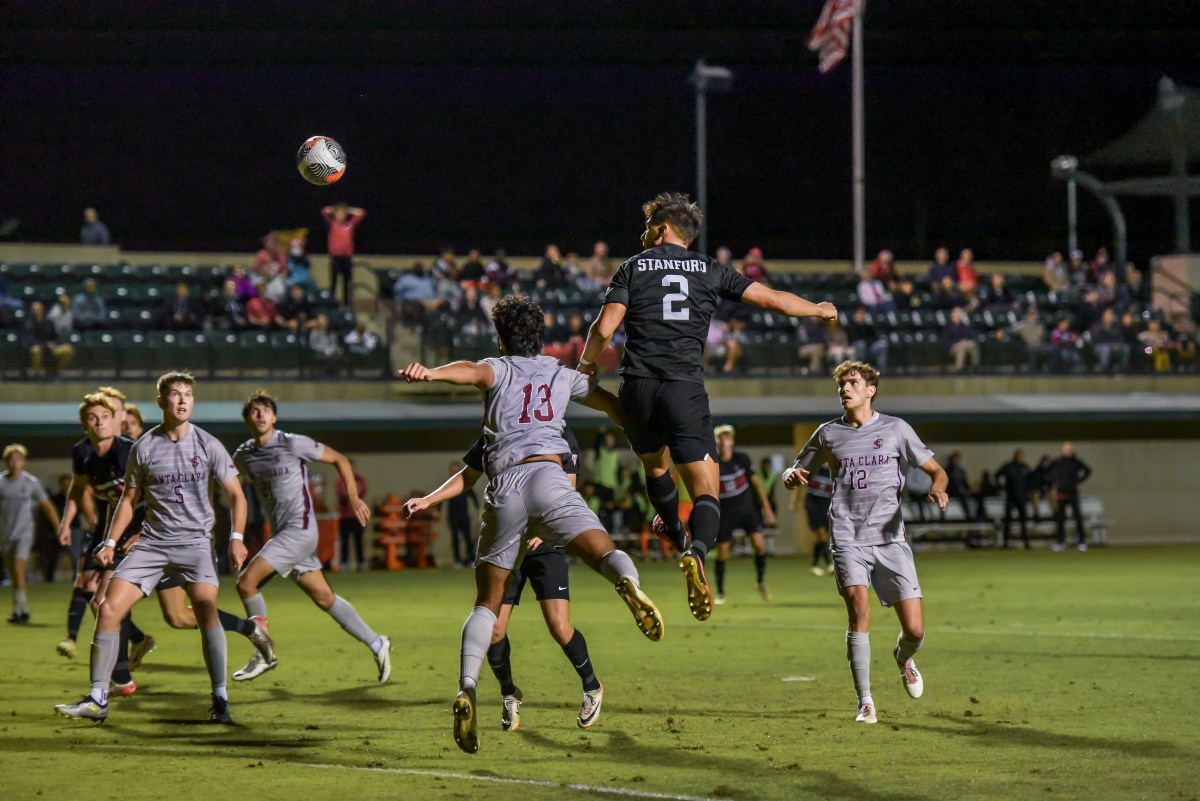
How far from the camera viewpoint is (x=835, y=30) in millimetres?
32938

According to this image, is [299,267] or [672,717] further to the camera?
[299,267]

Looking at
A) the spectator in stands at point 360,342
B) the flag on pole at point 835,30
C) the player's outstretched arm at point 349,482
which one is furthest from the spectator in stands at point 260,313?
the player's outstretched arm at point 349,482

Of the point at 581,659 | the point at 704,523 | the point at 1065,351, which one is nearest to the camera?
the point at 704,523

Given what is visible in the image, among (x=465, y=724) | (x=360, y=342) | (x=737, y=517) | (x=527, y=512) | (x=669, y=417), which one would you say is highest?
(x=360, y=342)

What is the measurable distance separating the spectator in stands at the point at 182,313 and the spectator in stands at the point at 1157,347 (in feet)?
57.8

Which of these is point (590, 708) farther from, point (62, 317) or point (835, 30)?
point (835, 30)

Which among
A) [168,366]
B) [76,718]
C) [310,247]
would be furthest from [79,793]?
[310,247]

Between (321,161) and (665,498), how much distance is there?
4.43 m

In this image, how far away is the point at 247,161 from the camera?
3938 centimetres

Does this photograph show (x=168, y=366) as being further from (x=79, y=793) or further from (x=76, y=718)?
(x=79, y=793)

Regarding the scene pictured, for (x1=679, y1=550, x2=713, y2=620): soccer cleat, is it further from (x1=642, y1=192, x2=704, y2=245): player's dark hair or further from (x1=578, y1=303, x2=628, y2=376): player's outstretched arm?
(x1=642, y1=192, x2=704, y2=245): player's dark hair

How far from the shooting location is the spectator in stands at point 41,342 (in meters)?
24.4

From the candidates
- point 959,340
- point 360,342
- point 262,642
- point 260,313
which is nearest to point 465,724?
point 262,642

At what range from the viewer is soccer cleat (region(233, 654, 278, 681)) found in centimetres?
1168
